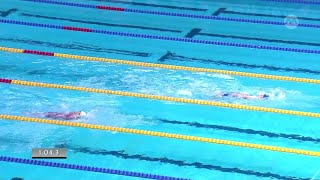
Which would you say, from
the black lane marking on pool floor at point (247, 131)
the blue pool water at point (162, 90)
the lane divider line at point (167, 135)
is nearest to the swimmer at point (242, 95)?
the blue pool water at point (162, 90)

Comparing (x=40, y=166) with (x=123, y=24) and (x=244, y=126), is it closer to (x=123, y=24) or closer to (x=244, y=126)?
(x=244, y=126)

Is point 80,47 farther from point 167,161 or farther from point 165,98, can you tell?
point 167,161

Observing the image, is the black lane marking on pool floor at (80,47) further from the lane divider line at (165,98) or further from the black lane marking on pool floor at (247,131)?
the black lane marking on pool floor at (247,131)

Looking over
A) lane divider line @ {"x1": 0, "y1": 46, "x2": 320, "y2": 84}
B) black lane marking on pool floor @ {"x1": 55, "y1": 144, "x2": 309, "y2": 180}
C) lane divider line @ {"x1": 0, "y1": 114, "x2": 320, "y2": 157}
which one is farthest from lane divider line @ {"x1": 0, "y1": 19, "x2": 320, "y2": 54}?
black lane marking on pool floor @ {"x1": 55, "y1": 144, "x2": 309, "y2": 180}

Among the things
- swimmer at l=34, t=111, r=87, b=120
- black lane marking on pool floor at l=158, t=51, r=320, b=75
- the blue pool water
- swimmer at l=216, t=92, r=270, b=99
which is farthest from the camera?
black lane marking on pool floor at l=158, t=51, r=320, b=75

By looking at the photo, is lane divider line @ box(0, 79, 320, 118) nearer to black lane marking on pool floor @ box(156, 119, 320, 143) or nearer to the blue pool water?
the blue pool water

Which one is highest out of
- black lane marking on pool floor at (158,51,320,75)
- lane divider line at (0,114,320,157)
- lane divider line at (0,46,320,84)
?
black lane marking on pool floor at (158,51,320,75)

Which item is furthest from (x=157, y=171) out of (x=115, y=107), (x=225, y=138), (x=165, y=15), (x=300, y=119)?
(x=165, y=15)
